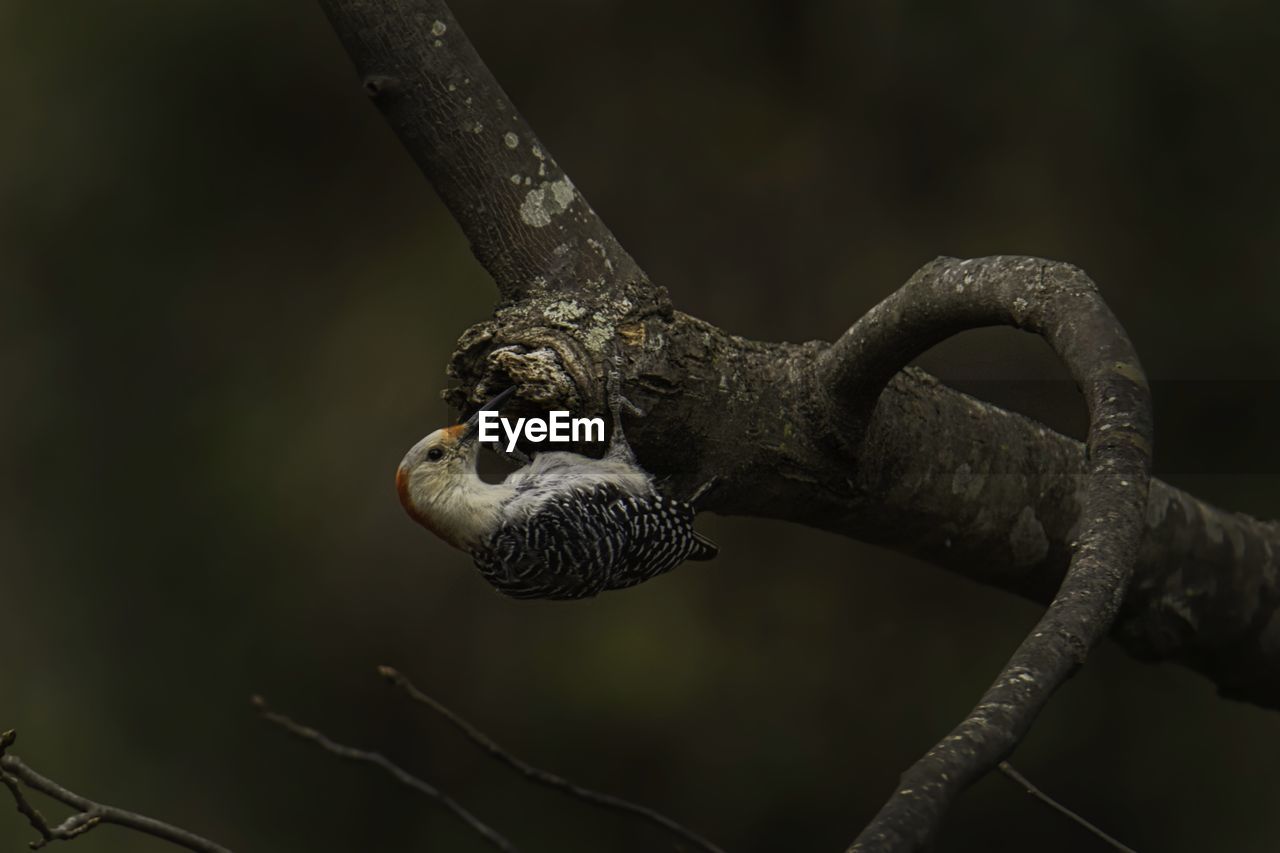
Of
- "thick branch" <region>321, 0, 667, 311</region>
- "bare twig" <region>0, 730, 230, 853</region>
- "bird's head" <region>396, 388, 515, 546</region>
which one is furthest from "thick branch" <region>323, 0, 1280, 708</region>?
"bare twig" <region>0, 730, 230, 853</region>

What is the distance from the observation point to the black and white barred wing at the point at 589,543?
3.34ft

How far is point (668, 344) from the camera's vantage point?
0.96m

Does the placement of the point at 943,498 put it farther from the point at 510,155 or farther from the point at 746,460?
the point at 510,155

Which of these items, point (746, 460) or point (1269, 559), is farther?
point (1269, 559)

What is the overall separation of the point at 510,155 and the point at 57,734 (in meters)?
1.50

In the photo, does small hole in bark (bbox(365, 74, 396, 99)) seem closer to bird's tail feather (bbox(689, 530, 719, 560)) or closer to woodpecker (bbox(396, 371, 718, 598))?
woodpecker (bbox(396, 371, 718, 598))

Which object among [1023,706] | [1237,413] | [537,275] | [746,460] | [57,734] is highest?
[1237,413]

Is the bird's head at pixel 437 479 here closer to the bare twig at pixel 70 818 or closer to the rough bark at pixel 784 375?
the rough bark at pixel 784 375

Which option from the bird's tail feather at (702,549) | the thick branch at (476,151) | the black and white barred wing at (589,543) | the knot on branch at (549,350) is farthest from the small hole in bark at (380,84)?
the bird's tail feather at (702,549)

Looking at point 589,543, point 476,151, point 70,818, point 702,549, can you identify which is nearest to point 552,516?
point 589,543

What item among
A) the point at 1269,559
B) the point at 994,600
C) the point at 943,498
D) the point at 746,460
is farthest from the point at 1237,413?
the point at 746,460

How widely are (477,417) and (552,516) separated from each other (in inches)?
5.0

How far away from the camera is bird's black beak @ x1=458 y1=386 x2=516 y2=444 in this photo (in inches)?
35.9

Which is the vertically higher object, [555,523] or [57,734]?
[555,523]
